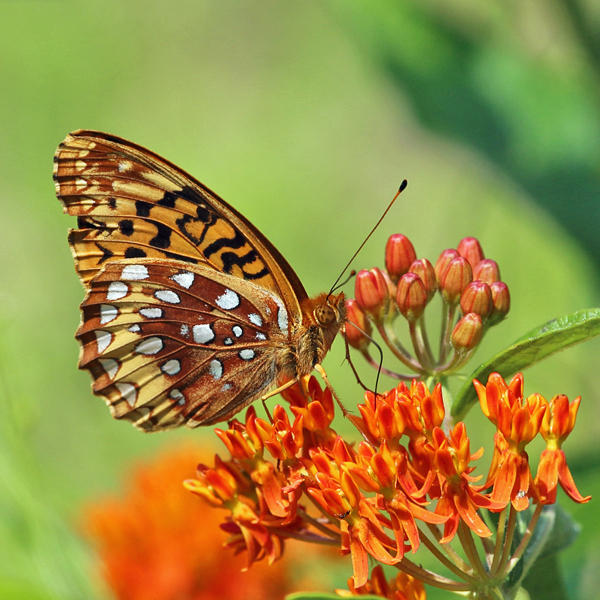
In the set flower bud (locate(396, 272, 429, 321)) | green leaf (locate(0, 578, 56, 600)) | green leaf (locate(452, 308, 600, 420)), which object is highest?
flower bud (locate(396, 272, 429, 321))

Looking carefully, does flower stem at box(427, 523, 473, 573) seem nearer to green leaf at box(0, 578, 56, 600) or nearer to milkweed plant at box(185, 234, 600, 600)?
milkweed plant at box(185, 234, 600, 600)

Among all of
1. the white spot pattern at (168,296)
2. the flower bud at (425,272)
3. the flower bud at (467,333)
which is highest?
the white spot pattern at (168,296)

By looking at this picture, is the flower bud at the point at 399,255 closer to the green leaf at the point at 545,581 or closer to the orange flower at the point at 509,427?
the orange flower at the point at 509,427

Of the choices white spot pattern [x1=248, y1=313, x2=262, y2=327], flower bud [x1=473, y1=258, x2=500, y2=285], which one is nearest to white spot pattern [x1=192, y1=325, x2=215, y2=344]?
white spot pattern [x1=248, y1=313, x2=262, y2=327]

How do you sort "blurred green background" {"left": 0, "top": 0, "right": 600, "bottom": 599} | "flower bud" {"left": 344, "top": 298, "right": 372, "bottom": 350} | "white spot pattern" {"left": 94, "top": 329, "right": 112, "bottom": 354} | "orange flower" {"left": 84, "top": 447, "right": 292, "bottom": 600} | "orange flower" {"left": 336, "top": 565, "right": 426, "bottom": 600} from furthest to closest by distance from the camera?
"blurred green background" {"left": 0, "top": 0, "right": 600, "bottom": 599}
"orange flower" {"left": 84, "top": 447, "right": 292, "bottom": 600}
"white spot pattern" {"left": 94, "top": 329, "right": 112, "bottom": 354}
"flower bud" {"left": 344, "top": 298, "right": 372, "bottom": 350}
"orange flower" {"left": 336, "top": 565, "right": 426, "bottom": 600}

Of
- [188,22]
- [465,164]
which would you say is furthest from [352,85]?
[465,164]

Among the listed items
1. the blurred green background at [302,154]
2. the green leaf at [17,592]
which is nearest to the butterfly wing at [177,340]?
the blurred green background at [302,154]

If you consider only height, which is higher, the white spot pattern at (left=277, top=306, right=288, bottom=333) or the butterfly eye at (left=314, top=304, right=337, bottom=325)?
the white spot pattern at (left=277, top=306, right=288, bottom=333)
